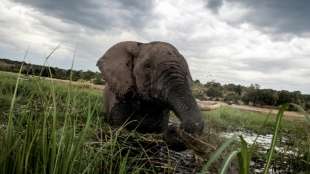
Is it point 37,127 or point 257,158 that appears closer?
point 37,127

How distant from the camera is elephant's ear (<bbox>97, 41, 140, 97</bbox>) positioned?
6.91 m

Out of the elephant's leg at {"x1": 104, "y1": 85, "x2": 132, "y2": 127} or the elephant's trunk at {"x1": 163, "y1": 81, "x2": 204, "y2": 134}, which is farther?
the elephant's leg at {"x1": 104, "y1": 85, "x2": 132, "y2": 127}

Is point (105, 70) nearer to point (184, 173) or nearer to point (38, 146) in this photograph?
point (184, 173)

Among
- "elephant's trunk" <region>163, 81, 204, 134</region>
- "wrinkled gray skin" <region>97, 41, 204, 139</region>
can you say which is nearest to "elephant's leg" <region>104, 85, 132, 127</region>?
"wrinkled gray skin" <region>97, 41, 204, 139</region>

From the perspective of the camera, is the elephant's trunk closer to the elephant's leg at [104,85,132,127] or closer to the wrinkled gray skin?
the wrinkled gray skin

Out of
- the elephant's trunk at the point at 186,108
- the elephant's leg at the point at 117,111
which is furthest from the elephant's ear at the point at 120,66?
the elephant's trunk at the point at 186,108

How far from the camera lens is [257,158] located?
6809 millimetres

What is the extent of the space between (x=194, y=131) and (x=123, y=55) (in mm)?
2767

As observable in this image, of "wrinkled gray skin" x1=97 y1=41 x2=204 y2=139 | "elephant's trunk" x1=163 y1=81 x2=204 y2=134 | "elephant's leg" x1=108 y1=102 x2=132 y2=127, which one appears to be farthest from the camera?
"elephant's leg" x1=108 y1=102 x2=132 y2=127

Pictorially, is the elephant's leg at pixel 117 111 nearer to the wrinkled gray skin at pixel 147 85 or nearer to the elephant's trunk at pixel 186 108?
the wrinkled gray skin at pixel 147 85

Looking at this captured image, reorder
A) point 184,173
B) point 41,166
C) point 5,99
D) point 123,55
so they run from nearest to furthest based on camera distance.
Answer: point 41,166, point 184,173, point 123,55, point 5,99

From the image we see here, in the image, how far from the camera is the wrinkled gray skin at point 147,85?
5.87 meters

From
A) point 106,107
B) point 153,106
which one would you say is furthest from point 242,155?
point 106,107

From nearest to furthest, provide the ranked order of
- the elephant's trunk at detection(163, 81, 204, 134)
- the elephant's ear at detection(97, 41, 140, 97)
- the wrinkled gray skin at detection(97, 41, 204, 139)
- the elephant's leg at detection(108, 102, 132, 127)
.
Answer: the elephant's trunk at detection(163, 81, 204, 134) < the wrinkled gray skin at detection(97, 41, 204, 139) < the elephant's ear at detection(97, 41, 140, 97) < the elephant's leg at detection(108, 102, 132, 127)
